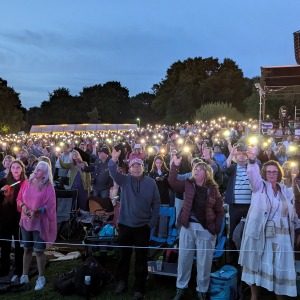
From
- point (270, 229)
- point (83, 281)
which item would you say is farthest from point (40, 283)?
point (270, 229)

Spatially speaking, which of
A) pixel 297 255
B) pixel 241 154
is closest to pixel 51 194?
pixel 241 154

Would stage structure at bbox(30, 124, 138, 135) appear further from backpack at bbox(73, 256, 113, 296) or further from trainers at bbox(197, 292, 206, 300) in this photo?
trainers at bbox(197, 292, 206, 300)

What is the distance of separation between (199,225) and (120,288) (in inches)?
51.4

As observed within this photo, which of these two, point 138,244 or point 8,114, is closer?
point 138,244

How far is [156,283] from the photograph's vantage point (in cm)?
558

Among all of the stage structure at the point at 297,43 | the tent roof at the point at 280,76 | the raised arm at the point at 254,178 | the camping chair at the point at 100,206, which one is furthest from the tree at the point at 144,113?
the raised arm at the point at 254,178

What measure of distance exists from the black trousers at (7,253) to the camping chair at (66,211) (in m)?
1.70

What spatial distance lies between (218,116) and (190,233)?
3723 cm

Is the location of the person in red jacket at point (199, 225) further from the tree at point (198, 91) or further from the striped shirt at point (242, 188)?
the tree at point (198, 91)

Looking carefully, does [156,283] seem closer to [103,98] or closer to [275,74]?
[275,74]

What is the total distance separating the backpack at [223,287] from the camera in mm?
4910

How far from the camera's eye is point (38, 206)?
17.7 feet

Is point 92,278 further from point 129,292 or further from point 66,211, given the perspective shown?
point 66,211

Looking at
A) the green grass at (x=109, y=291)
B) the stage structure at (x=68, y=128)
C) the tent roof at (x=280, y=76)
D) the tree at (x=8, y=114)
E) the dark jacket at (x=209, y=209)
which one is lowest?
the green grass at (x=109, y=291)
